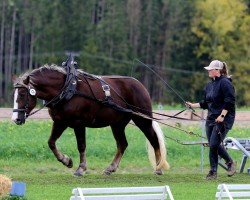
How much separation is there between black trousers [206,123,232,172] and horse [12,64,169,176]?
124 centimetres

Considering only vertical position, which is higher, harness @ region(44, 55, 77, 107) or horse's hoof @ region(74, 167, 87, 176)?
harness @ region(44, 55, 77, 107)

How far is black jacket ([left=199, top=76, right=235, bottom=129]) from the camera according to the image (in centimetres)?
1672

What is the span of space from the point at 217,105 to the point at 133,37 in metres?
68.7

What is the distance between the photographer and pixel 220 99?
55.4ft

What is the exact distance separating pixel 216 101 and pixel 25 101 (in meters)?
3.36

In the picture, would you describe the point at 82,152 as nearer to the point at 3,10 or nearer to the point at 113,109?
the point at 113,109

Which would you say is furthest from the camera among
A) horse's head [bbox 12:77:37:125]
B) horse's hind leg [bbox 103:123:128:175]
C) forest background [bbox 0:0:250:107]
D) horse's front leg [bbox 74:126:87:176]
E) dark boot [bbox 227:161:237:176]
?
forest background [bbox 0:0:250:107]

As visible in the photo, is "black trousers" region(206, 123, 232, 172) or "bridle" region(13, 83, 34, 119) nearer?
"bridle" region(13, 83, 34, 119)

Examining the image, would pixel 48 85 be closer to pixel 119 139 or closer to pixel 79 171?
pixel 79 171

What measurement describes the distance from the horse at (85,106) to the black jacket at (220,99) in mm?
1321

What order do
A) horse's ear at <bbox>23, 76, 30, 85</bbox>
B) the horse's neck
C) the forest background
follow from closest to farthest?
horse's ear at <bbox>23, 76, 30, 85</bbox>
the horse's neck
the forest background

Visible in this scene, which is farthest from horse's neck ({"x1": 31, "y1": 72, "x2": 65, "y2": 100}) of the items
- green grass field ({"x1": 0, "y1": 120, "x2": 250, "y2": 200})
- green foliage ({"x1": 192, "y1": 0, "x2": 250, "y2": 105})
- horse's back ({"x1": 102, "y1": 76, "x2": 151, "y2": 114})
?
green foliage ({"x1": 192, "y1": 0, "x2": 250, "y2": 105})

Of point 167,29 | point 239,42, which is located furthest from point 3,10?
point 239,42

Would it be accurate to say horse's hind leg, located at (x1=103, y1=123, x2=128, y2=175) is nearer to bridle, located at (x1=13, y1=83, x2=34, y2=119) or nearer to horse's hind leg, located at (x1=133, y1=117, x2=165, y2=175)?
horse's hind leg, located at (x1=133, y1=117, x2=165, y2=175)
